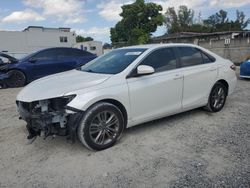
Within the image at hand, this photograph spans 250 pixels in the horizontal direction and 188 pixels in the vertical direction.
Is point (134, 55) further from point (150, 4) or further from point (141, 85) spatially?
point (150, 4)

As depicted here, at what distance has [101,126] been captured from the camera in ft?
11.9

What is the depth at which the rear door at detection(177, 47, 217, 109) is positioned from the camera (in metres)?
4.66

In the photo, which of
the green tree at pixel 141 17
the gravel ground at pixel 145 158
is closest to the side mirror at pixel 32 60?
the gravel ground at pixel 145 158

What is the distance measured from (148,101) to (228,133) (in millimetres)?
1445

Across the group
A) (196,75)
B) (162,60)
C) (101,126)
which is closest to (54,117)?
(101,126)

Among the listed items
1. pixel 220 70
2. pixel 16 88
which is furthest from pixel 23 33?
pixel 220 70

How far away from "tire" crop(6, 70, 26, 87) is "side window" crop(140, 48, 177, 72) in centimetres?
659

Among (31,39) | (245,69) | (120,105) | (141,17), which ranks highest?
(141,17)

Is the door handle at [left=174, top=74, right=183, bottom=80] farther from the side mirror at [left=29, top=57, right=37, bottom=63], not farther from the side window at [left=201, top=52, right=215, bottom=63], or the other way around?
the side mirror at [left=29, top=57, right=37, bottom=63]

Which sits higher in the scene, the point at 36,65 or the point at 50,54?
the point at 50,54

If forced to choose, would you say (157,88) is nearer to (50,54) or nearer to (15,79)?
(50,54)

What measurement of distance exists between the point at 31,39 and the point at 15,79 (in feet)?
103

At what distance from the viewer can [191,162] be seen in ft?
10.7

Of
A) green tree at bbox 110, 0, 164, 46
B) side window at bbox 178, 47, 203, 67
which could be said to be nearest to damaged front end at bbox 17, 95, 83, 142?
side window at bbox 178, 47, 203, 67
